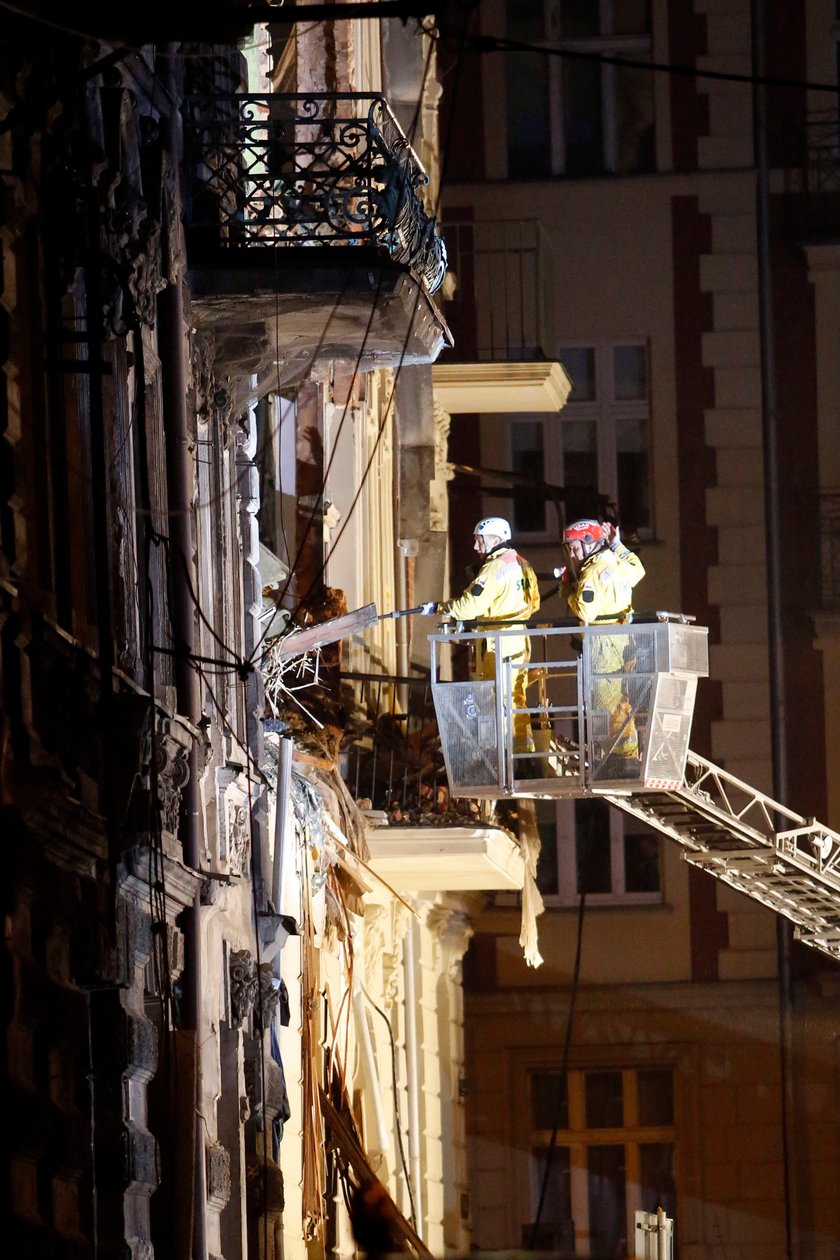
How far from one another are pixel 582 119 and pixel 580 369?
262 centimetres

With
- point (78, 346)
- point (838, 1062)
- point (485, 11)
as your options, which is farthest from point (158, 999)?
point (485, 11)

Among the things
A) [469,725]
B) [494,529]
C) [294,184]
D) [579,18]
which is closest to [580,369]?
[579,18]

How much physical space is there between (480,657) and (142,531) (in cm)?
411

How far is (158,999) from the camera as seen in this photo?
1356cm

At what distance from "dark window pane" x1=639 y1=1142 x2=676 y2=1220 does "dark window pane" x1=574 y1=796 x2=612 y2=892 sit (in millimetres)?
2528

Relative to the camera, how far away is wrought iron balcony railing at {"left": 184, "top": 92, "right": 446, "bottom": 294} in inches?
585

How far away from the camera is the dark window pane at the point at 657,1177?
30.2m

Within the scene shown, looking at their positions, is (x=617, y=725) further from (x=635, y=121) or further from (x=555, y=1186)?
(x=635, y=121)

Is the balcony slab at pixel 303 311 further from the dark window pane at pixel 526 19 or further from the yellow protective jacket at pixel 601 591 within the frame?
the dark window pane at pixel 526 19

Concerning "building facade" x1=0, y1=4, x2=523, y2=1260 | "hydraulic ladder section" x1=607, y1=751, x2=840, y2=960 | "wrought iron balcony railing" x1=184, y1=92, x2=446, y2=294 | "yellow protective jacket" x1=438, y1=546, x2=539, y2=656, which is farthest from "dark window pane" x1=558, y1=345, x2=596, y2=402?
"wrought iron balcony railing" x1=184, y1=92, x2=446, y2=294

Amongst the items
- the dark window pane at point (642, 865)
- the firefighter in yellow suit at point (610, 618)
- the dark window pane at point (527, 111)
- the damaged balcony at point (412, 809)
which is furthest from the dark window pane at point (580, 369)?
the firefighter in yellow suit at point (610, 618)

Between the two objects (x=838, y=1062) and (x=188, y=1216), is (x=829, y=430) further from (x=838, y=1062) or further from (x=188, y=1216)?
Answer: (x=188, y=1216)

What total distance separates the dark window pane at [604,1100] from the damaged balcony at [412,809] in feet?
33.4

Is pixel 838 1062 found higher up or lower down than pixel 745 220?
lower down
